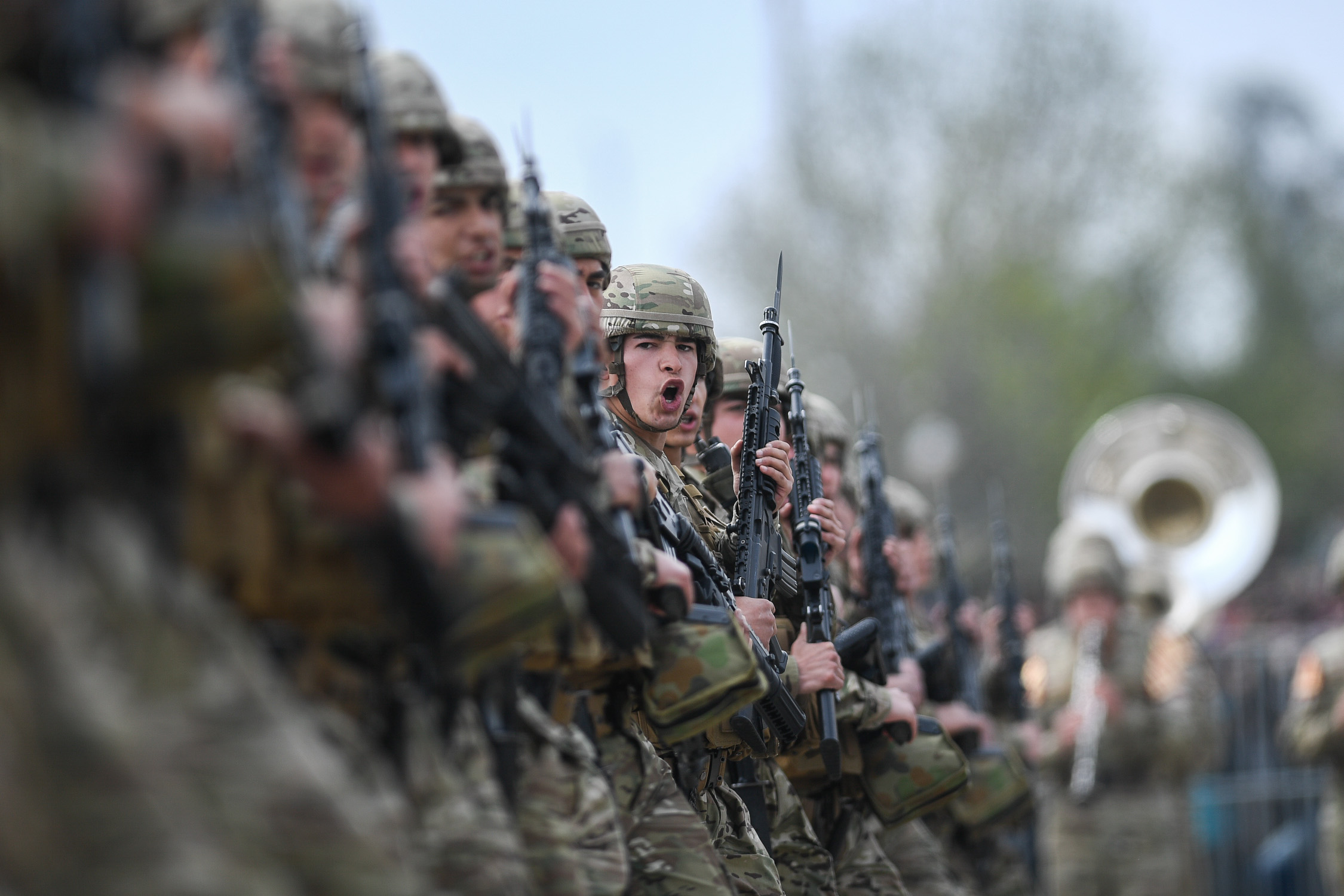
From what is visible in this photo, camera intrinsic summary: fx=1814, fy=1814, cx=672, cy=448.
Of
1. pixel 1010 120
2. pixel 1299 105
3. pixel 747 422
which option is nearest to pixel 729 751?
pixel 747 422

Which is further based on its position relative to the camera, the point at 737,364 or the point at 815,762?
the point at 737,364

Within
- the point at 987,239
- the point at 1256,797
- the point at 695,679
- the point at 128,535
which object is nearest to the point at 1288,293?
the point at 987,239

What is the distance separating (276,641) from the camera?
11.1 feet

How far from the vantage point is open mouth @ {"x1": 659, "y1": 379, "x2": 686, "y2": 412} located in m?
5.92

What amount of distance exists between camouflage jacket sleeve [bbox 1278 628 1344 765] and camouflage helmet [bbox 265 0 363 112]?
9044mm

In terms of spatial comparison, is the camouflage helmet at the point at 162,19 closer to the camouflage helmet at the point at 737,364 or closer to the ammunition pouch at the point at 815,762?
the ammunition pouch at the point at 815,762

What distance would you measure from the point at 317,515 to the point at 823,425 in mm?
4865

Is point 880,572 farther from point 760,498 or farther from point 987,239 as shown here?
point 987,239

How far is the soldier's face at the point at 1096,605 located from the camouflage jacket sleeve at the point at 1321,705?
134cm

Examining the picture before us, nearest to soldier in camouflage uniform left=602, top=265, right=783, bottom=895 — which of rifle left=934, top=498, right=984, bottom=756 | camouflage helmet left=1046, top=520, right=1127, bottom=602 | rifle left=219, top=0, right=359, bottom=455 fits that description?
rifle left=219, top=0, right=359, bottom=455

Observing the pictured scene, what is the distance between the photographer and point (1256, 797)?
46.3 feet

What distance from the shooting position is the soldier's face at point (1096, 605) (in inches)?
437

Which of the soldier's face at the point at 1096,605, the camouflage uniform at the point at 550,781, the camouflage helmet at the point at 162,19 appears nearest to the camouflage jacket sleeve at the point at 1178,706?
the soldier's face at the point at 1096,605

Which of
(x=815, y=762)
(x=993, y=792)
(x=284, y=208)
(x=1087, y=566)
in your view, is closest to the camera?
(x=284, y=208)
